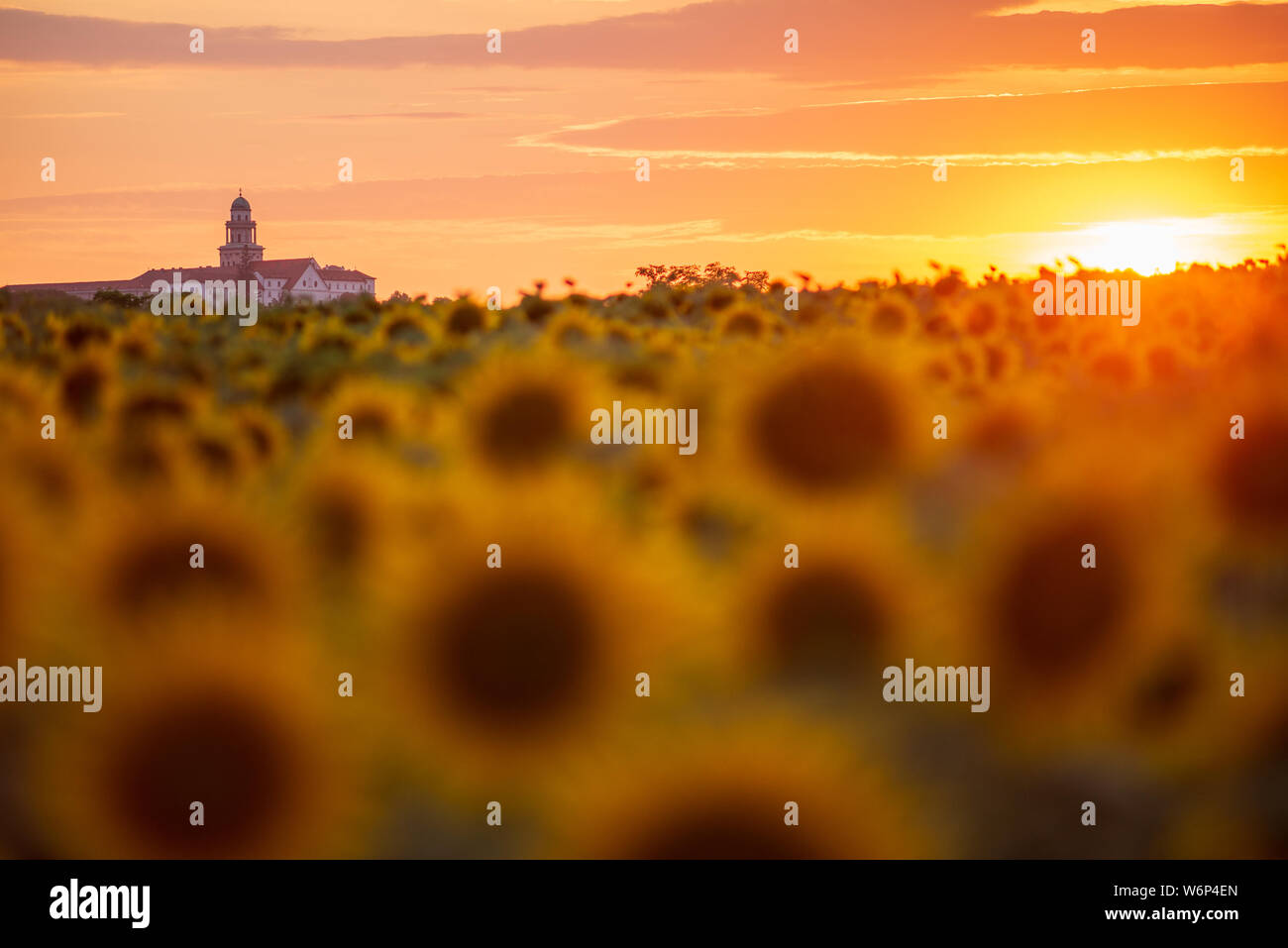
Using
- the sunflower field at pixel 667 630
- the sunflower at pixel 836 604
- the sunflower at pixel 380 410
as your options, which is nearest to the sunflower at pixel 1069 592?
the sunflower field at pixel 667 630

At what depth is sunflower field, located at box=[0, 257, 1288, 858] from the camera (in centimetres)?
402

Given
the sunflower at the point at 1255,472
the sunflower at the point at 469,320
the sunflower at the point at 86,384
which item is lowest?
the sunflower at the point at 1255,472

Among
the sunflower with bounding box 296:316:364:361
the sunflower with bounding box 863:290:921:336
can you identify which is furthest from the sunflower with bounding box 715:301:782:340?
the sunflower with bounding box 296:316:364:361

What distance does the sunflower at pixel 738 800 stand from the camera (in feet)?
12.2

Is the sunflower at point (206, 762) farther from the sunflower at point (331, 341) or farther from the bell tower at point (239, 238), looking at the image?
the bell tower at point (239, 238)

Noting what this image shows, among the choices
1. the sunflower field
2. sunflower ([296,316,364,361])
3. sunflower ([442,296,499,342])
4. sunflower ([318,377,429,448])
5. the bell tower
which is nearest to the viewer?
the sunflower field

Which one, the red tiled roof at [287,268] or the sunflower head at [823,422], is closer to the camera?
the sunflower head at [823,422]

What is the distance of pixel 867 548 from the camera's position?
553cm

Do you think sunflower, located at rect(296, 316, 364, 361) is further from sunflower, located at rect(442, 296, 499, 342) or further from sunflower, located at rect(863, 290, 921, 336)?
sunflower, located at rect(863, 290, 921, 336)

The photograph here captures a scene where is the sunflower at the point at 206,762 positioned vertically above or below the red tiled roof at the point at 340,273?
below

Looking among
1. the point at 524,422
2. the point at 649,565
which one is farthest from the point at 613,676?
the point at 524,422

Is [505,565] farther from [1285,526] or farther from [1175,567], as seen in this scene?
[1285,526]

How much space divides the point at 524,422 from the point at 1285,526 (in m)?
4.08

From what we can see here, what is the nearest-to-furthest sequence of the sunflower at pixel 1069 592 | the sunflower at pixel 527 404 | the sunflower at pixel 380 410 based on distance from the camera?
1. the sunflower at pixel 1069 592
2. the sunflower at pixel 527 404
3. the sunflower at pixel 380 410
